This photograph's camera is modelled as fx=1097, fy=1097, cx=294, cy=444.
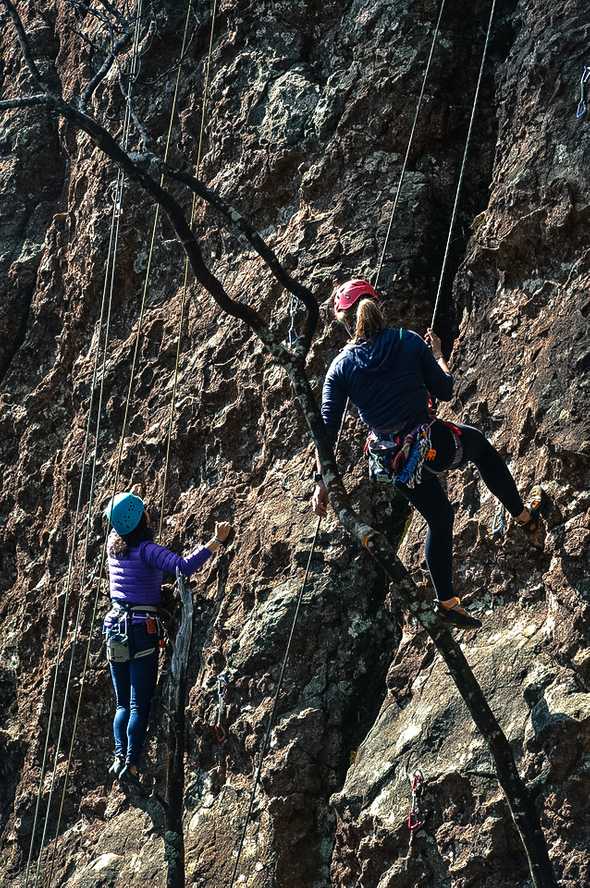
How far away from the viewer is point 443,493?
5727 mm

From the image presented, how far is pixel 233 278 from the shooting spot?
338 inches

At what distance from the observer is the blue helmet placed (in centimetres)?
731

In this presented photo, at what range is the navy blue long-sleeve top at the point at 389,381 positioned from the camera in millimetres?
5480

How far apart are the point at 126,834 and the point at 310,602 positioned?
218cm

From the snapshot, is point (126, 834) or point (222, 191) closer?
point (126, 834)

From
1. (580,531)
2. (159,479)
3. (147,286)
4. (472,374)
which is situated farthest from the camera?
(147,286)

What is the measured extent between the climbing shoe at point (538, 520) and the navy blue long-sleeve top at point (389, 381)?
82 centimetres

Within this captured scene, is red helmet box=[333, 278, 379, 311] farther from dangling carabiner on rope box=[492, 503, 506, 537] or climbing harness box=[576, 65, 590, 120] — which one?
climbing harness box=[576, 65, 590, 120]

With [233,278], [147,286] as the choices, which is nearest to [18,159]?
[147,286]

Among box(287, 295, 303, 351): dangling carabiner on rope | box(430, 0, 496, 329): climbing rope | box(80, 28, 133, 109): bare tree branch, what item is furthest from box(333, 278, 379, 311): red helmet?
box(80, 28, 133, 109): bare tree branch

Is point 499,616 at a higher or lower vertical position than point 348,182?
lower

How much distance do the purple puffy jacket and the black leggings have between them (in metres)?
2.03

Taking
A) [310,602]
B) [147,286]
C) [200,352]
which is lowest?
[310,602]

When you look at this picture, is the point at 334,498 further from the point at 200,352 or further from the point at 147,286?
the point at 147,286
